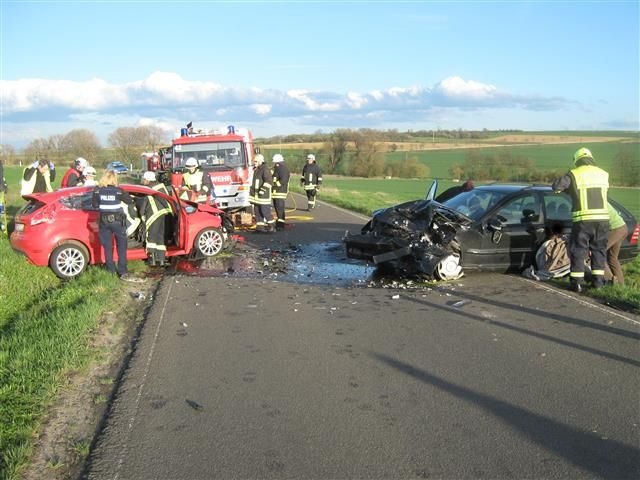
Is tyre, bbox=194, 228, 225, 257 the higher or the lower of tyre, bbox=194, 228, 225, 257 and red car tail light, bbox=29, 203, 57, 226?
the lower

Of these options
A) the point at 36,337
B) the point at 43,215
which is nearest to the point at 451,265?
the point at 36,337

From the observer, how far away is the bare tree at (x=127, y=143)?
52.9 metres

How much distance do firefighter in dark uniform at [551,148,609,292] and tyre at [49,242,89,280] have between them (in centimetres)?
691

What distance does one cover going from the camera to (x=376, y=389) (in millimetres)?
4516

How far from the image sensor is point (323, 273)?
923 centimetres

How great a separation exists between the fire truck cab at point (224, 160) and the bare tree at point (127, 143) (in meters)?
38.8

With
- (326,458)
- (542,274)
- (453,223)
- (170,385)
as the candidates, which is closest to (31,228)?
(170,385)

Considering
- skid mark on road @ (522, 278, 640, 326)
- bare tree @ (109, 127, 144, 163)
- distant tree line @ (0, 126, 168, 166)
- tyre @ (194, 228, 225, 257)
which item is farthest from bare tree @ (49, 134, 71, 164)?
skid mark on road @ (522, 278, 640, 326)

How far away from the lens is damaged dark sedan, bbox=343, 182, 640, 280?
8.52 metres

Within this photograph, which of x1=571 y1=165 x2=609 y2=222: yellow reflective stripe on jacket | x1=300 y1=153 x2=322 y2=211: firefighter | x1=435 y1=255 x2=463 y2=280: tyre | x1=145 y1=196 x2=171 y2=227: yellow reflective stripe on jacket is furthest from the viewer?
x1=300 y1=153 x2=322 y2=211: firefighter

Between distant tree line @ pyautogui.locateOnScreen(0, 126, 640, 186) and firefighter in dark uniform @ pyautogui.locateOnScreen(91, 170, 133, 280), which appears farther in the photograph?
distant tree line @ pyautogui.locateOnScreen(0, 126, 640, 186)

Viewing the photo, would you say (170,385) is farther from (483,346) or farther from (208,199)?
(208,199)

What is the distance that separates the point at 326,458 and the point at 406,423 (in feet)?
2.35

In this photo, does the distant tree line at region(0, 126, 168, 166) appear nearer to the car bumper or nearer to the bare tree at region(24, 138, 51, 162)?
the bare tree at region(24, 138, 51, 162)
